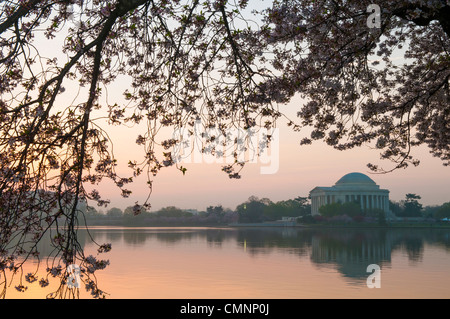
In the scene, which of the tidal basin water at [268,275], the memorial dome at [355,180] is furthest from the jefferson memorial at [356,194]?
the tidal basin water at [268,275]

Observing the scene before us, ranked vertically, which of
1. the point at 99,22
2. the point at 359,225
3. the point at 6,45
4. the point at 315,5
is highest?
the point at 315,5

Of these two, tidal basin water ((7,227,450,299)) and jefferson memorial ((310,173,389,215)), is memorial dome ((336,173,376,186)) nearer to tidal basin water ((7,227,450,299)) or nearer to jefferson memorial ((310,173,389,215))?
jefferson memorial ((310,173,389,215))

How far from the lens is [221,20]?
959 cm

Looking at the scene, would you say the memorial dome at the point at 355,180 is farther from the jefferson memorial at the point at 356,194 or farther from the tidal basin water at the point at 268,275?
the tidal basin water at the point at 268,275

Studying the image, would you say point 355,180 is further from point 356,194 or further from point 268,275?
point 268,275

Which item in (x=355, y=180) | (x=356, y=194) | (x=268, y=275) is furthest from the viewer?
(x=355, y=180)

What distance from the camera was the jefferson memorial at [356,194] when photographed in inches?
6093

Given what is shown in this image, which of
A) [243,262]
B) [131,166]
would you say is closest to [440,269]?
[243,262]

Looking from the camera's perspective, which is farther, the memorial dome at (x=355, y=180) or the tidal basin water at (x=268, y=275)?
the memorial dome at (x=355, y=180)

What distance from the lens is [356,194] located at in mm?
155375

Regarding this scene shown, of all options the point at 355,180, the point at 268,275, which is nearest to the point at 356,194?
the point at 355,180

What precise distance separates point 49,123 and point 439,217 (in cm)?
14243

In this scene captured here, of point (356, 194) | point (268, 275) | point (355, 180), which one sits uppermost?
point (355, 180)
